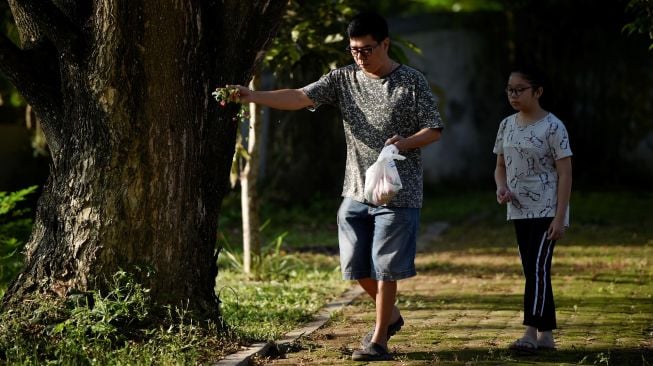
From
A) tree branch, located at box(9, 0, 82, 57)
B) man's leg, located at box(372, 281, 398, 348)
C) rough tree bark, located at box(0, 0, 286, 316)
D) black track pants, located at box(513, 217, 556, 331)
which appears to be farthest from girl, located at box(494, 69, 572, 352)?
tree branch, located at box(9, 0, 82, 57)

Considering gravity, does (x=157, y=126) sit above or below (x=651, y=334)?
above

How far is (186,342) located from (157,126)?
135 cm

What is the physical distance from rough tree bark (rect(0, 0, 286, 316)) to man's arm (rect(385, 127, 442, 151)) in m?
1.29

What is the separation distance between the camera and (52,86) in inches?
274

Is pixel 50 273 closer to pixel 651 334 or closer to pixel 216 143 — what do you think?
pixel 216 143

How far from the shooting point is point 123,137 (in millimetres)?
6648

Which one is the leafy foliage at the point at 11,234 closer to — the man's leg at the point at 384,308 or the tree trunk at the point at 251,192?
the tree trunk at the point at 251,192

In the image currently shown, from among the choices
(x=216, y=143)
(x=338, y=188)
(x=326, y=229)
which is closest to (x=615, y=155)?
(x=338, y=188)

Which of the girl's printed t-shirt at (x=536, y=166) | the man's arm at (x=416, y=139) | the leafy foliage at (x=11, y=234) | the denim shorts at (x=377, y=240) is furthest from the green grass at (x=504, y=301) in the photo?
the leafy foliage at (x=11, y=234)

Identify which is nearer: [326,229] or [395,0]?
[326,229]

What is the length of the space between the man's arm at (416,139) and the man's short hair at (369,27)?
0.61m

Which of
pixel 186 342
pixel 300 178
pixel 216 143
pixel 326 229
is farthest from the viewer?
pixel 300 178

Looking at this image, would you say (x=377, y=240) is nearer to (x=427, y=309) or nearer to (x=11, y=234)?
(x=427, y=309)

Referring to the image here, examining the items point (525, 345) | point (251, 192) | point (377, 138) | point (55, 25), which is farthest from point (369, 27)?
point (251, 192)
